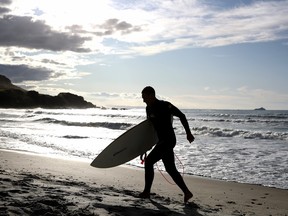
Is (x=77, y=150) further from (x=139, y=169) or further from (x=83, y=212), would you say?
(x=83, y=212)

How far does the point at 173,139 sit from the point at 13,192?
2305 millimetres

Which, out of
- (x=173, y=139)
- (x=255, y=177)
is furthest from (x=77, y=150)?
(x=173, y=139)

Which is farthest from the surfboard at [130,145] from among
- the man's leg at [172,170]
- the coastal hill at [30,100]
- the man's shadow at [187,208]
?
the coastal hill at [30,100]

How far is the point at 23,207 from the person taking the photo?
371cm

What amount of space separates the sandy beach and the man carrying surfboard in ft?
1.18

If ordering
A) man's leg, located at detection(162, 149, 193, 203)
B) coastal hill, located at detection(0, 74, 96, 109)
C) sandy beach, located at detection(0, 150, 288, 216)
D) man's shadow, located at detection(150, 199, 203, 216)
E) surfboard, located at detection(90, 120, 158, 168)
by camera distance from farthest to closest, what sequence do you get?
coastal hill, located at detection(0, 74, 96, 109), surfboard, located at detection(90, 120, 158, 168), man's leg, located at detection(162, 149, 193, 203), man's shadow, located at detection(150, 199, 203, 216), sandy beach, located at detection(0, 150, 288, 216)

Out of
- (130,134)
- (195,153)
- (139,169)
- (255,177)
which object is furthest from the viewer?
(195,153)

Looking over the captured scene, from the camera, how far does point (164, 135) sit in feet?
16.9

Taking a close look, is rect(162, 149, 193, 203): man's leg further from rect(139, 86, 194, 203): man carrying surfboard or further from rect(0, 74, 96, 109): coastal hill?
rect(0, 74, 96, 109): coastal hill

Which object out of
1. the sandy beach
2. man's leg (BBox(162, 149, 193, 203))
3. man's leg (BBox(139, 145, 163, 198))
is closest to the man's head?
man's leg (BBox(139, 145, 163, 198))

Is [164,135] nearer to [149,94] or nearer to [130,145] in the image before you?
[149,94]

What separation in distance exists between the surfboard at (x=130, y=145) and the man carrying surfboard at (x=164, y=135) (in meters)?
0.49

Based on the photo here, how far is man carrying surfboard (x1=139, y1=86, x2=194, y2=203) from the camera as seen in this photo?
509cm

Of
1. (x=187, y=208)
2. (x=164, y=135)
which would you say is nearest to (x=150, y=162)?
(x=164, y=135)
